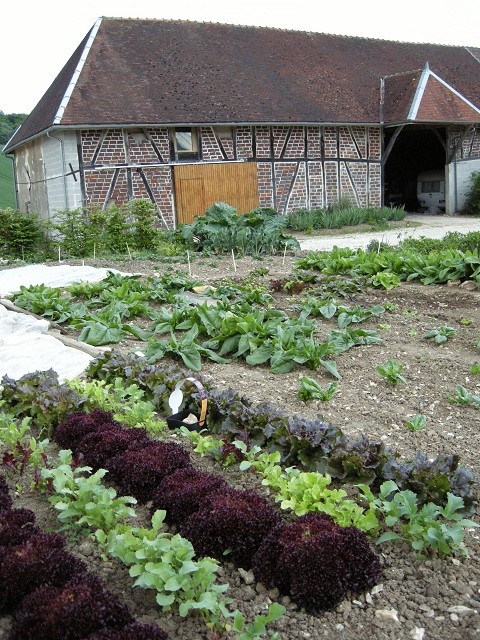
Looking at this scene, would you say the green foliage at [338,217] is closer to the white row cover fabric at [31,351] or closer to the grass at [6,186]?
the white row cover fabric at [31,351]

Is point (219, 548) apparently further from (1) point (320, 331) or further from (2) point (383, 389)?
(1) point (320, 331)

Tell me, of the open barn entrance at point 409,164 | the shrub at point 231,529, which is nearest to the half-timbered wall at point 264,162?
the open barn entrance at point 409,164

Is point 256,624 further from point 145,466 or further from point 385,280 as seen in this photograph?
point 385,280

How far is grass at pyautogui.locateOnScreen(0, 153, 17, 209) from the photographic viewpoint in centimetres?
3156

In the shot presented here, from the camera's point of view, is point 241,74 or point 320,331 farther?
point 241,74

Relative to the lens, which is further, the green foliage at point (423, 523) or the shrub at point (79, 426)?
the shrub at point (79, 426)

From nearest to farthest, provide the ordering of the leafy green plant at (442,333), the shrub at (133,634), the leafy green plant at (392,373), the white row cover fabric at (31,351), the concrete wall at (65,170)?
the shrub at (133,634)
the leafy green plant at (392,373)
the white row cover fabric at (31,351)
the leafy green plant at (442,333)
the concrete wall at (65,170)

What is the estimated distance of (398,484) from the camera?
3146 mm

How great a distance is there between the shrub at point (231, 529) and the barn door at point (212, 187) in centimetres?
1698

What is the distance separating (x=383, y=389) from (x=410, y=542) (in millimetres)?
2073

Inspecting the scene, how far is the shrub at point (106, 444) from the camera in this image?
3633mm

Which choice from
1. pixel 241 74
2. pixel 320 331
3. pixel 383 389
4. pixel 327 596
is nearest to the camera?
pixel 327 596

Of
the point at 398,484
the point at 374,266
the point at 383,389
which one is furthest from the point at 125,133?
the point at 398,484

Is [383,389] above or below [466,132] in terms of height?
below
